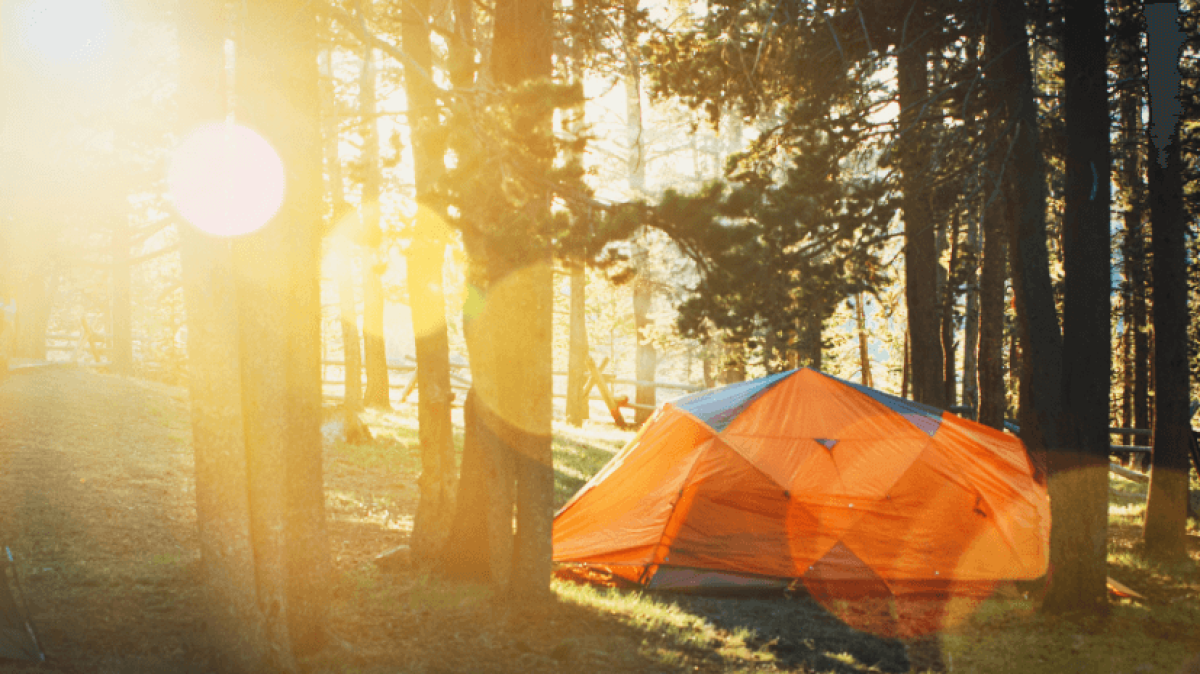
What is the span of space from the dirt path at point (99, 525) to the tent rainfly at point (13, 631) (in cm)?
11

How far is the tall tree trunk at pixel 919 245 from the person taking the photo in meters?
9.82

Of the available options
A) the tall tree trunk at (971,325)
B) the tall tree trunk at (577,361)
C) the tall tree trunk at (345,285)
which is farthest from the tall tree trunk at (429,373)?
the tall tree trunk at (577,361)

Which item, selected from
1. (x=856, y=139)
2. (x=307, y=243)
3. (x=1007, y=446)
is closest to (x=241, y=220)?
(x=307, y=243)

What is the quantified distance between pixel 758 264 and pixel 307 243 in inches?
120

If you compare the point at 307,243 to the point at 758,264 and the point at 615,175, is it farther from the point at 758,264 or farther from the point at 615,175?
the point at 615,175

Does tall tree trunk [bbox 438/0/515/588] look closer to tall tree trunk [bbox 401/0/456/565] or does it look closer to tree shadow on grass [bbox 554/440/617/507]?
tall tree trunk [bbox 401/0/456/565]

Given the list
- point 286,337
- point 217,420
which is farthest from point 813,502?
point 217,420

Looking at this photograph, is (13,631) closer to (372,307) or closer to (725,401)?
(725,401)

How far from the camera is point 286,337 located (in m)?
5.14

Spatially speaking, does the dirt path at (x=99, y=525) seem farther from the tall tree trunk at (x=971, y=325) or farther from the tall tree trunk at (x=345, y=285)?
the tall tree trunk at (x=971, y=325)

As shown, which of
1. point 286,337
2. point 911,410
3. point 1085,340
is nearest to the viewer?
point 286,337

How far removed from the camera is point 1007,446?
947cm

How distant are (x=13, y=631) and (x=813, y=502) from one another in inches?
261

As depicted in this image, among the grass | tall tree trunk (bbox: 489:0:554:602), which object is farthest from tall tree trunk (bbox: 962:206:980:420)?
tall tree trunk (bbox: 489:0:554:602)
